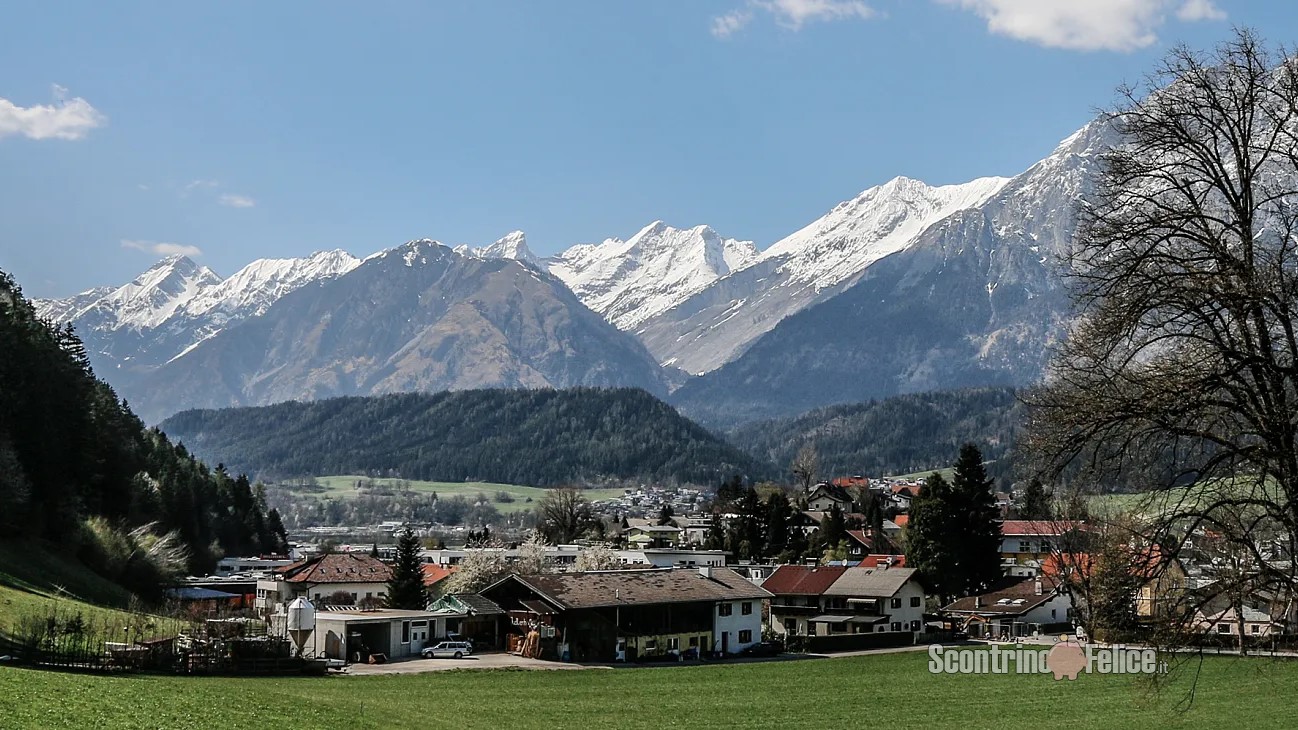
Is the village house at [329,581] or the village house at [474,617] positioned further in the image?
the village house at [329,581]

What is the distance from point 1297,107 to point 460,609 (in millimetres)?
56111

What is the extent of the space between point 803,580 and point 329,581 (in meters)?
34.3

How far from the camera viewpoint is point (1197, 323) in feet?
39.9

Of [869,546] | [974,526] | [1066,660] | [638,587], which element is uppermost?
[974,526]

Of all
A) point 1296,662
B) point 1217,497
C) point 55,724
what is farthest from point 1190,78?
point 1296,662

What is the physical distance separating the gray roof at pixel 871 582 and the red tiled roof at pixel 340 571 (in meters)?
32.4

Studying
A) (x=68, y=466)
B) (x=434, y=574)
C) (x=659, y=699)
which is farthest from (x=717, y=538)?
(x=659, y=699)

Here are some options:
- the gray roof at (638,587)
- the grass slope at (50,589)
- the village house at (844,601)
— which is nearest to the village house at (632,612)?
the gray roof at (638,587)

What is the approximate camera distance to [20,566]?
5734 centimetres

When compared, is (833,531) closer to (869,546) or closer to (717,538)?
(869,546)

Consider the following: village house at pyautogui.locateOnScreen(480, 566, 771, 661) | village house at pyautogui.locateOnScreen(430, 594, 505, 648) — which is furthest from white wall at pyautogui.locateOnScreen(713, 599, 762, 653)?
village house at pyautogui.locateOnScreen(430, 594, 505, 648)

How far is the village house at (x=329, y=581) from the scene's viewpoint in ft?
283

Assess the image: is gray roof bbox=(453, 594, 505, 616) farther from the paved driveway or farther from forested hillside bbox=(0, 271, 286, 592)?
forested hillside bbox=(0, 271, 286, 592)

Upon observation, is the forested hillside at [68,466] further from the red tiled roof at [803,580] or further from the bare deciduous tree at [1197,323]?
the bare deciduous tree at [1197,323]
